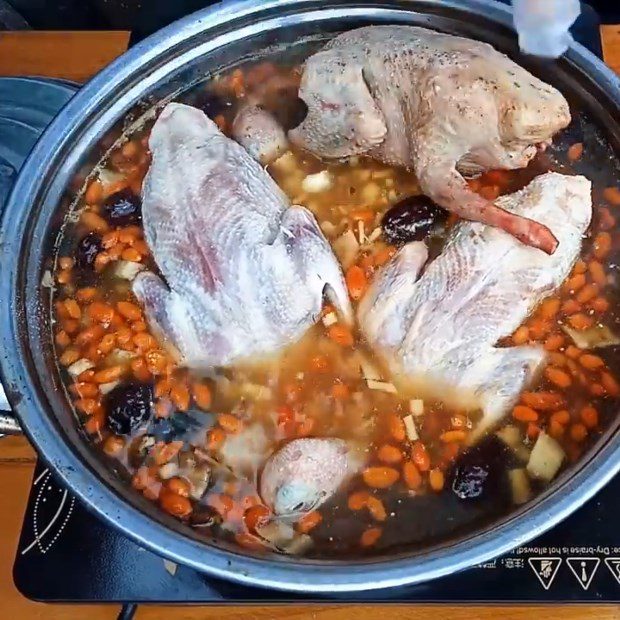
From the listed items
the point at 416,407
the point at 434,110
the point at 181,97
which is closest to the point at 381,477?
the point at 416,407

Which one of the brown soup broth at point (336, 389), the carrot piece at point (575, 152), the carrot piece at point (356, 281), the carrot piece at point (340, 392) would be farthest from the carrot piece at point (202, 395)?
the carrot piece at point (575, 152)

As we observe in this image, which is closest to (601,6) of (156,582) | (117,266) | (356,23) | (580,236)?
(356,23)

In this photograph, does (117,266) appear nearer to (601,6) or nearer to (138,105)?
(138,105)

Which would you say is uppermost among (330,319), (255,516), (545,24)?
(545,24)

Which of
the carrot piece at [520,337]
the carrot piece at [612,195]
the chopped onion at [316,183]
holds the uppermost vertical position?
the carrot piece at [612,195]

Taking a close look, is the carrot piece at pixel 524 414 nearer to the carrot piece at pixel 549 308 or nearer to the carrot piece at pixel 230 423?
the carrot piece at pixel 549 308

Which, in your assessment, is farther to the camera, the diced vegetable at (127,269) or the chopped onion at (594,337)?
the diced vegetable at (127,269)

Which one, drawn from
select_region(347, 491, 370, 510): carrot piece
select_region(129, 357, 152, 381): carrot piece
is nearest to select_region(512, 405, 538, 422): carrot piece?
select_region(347, 491, 370, 510): carrot piece

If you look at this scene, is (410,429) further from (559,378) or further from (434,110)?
(434,110)
